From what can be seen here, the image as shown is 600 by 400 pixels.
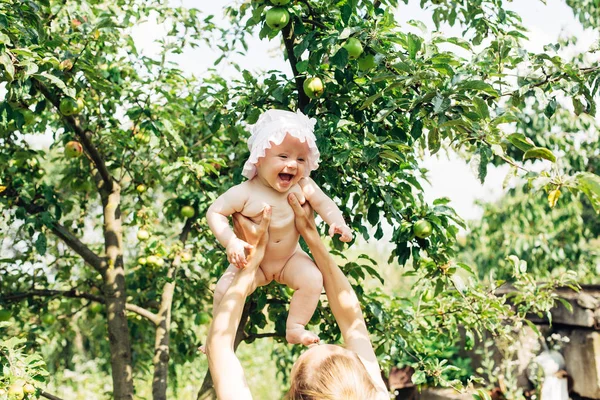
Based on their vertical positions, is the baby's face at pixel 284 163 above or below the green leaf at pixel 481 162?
below

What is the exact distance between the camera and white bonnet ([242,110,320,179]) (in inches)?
69.2

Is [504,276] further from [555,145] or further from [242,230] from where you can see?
[242,230]

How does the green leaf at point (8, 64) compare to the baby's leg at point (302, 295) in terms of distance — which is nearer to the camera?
the baby's leg at point (302, 295)

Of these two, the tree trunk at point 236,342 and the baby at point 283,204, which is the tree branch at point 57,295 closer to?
the tree trunk at point 236,342

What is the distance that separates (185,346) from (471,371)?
116 inches

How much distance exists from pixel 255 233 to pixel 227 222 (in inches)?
3.3

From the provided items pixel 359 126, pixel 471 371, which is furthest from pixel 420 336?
pixel 471 371

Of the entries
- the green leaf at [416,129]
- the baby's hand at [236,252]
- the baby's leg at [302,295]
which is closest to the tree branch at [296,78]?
the green leaf at [416,129]

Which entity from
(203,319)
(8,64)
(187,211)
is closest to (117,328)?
(203,319)

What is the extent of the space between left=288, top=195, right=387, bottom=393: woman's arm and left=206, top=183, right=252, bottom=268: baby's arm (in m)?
0.14

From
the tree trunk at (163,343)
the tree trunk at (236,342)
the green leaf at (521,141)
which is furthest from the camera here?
the tree trunk at (163,343)

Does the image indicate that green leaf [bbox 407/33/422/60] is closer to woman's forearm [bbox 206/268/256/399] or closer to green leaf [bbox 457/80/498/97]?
green leaf [bbox 457/80/498/97]

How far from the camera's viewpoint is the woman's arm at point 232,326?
1651 millimetres

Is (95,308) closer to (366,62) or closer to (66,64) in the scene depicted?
(66,64)
